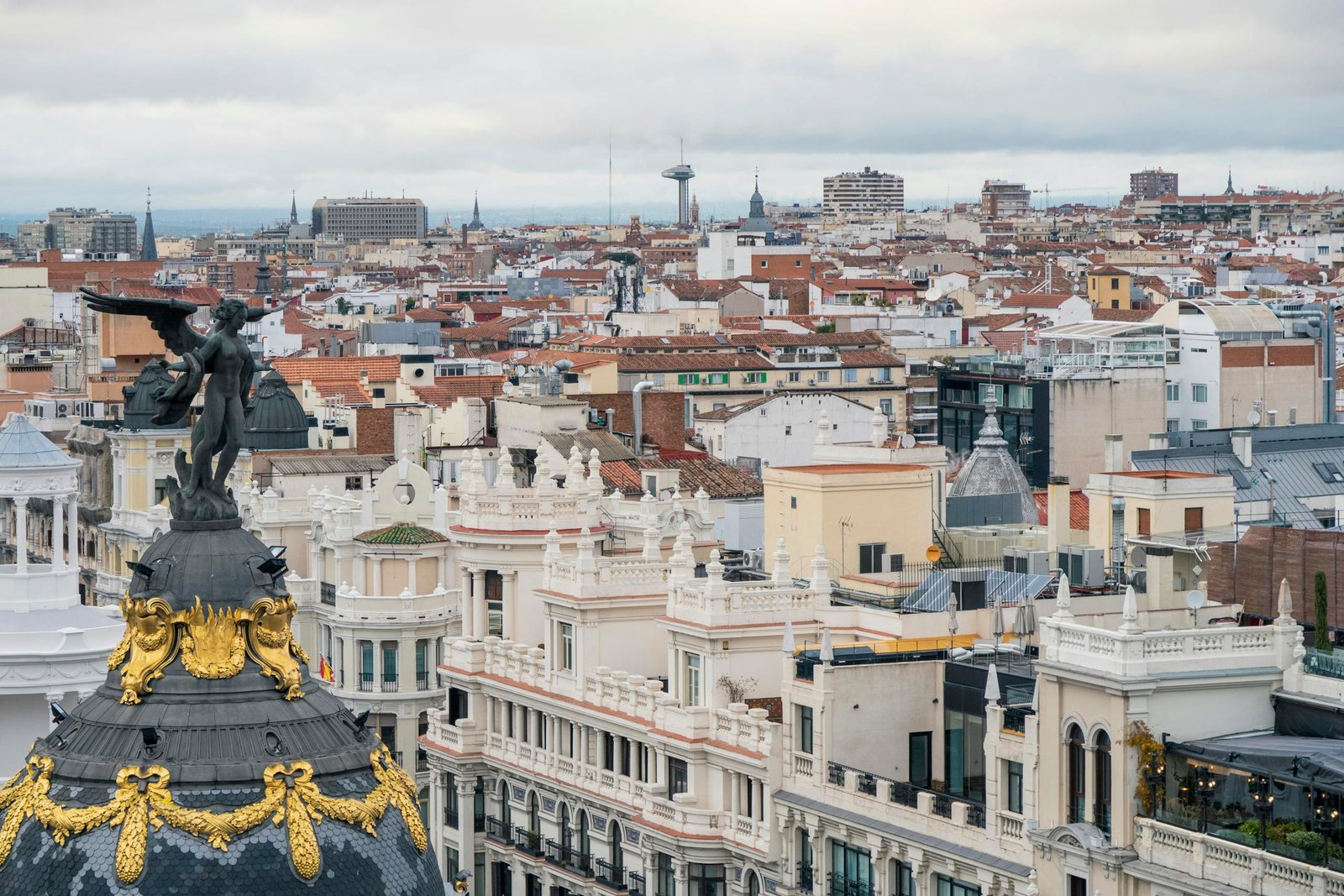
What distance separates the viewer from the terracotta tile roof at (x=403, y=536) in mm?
84375

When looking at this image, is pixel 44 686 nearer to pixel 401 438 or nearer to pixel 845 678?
pixel 845 678

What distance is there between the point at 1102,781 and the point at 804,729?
11.0 metres

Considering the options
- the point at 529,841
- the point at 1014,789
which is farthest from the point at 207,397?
the point at 529,841

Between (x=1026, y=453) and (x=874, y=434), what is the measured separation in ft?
84.7

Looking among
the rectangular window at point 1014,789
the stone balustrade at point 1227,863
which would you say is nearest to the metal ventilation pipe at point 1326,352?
the rectangular window at point 1014,789

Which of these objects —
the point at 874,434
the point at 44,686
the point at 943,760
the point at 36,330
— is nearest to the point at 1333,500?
the point at 874,434

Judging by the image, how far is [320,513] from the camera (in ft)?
293

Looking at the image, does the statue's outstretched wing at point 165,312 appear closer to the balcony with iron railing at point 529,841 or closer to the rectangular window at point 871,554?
the rectangular window at point 871,554

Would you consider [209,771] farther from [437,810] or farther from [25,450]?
[437,810]

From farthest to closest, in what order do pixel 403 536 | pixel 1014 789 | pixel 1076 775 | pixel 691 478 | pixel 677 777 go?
pixel 691 478 → pixel 403 536 → pixel 677 777 → pixel 1014 789 → pixel 1076 775

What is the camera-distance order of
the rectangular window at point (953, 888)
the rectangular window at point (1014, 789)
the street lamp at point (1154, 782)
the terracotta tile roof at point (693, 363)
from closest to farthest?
the street lamp at point (1154, 782), the rectangular window at point (1014, 789), the rectangular window at point (953, 888), the terracotta tile roof at point (693, 363)

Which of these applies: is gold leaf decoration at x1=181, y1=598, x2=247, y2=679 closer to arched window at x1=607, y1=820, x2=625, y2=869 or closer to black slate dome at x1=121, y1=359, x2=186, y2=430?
arched window at x1=607, y1=820, x2=625, y2=869

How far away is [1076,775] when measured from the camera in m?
47.9

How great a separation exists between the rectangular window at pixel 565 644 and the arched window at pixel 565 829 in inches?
124
